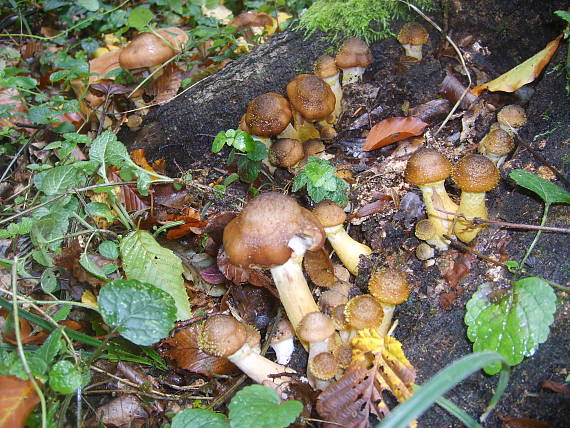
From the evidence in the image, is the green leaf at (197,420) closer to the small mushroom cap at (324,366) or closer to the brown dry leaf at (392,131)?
the small mushroom cap at (324,366)

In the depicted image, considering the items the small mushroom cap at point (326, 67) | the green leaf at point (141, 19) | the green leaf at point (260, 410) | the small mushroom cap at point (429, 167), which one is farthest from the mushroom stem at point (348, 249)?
the green leaf at point (141, 19)

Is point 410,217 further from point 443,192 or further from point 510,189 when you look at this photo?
point 510,189

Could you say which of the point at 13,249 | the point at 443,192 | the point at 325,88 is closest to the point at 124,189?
the point at 13,249

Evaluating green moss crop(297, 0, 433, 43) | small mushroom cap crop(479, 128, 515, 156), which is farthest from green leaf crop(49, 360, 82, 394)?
green moss crop(297, 0, 433, 43)

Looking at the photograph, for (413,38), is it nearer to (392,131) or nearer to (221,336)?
(392,131)

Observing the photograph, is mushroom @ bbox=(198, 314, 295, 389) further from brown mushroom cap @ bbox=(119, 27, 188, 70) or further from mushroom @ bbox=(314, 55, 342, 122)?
brown mushroom cap @ bbox=(119, 27, 188, 70)

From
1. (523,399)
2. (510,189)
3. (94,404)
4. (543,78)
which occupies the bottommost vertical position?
(94,404)
